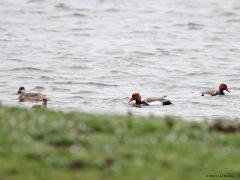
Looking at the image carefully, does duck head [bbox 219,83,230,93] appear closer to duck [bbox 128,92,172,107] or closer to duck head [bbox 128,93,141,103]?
duck [bbox 128,92,172,107]

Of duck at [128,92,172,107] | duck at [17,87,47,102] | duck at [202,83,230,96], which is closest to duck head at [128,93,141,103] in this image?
duck at [128,92,172,107]

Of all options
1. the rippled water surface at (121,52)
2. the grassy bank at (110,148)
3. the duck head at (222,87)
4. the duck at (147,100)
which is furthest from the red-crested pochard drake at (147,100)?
the grassy bank at (110,148)

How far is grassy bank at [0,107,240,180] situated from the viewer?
399 inches

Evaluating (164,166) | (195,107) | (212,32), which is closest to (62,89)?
(195,107)

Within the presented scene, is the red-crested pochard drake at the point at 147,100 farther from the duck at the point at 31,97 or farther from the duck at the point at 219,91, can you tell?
the duck at the point at 31,97

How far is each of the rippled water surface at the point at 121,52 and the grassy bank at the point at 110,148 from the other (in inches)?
404

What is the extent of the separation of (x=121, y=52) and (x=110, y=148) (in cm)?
2419

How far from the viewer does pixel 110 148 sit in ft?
36.0

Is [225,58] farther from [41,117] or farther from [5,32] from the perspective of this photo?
[41,117]

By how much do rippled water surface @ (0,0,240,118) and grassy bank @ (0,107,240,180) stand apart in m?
10.3

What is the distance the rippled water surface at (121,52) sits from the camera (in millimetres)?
26328

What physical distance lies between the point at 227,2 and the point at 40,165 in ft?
128

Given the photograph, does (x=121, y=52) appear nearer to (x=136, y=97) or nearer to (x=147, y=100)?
(x=147, y=100)

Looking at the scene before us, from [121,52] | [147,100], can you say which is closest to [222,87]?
[147,100]
